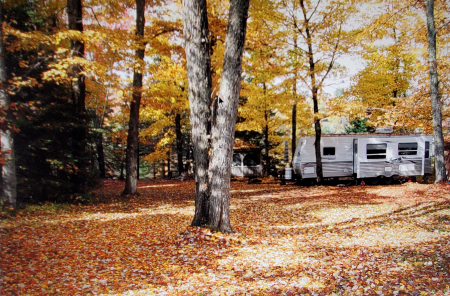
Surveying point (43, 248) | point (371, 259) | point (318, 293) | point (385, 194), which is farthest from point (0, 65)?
point (385, 194)

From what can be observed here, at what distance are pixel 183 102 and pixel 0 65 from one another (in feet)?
36.0

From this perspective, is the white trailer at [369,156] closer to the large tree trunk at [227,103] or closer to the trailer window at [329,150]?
the trailer window at [329,150]

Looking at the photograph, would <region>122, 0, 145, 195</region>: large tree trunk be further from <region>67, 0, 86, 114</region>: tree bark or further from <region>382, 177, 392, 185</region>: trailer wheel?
<region>382, 177, 392, 185</region>: trailer wheel

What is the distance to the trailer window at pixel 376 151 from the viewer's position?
591 inches

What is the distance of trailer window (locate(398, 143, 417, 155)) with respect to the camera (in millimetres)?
15156

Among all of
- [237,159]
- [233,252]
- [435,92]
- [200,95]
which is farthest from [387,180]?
[200,95]

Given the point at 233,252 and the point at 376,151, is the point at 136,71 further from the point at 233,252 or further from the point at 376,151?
the point at 376,151

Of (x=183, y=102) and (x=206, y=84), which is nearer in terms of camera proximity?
(x=206, y=84)

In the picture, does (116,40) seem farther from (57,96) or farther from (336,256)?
(336,256)

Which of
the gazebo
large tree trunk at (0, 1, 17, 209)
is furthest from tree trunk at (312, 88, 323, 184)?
large tree trunk at (0, 1, 17, 209)

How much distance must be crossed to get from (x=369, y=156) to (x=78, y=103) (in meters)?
13.9

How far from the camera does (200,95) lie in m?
5.71

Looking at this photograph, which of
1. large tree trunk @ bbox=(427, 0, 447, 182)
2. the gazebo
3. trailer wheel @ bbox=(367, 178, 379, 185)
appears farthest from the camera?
the gazebo

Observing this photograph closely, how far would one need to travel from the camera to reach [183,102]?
16781 millimetres
